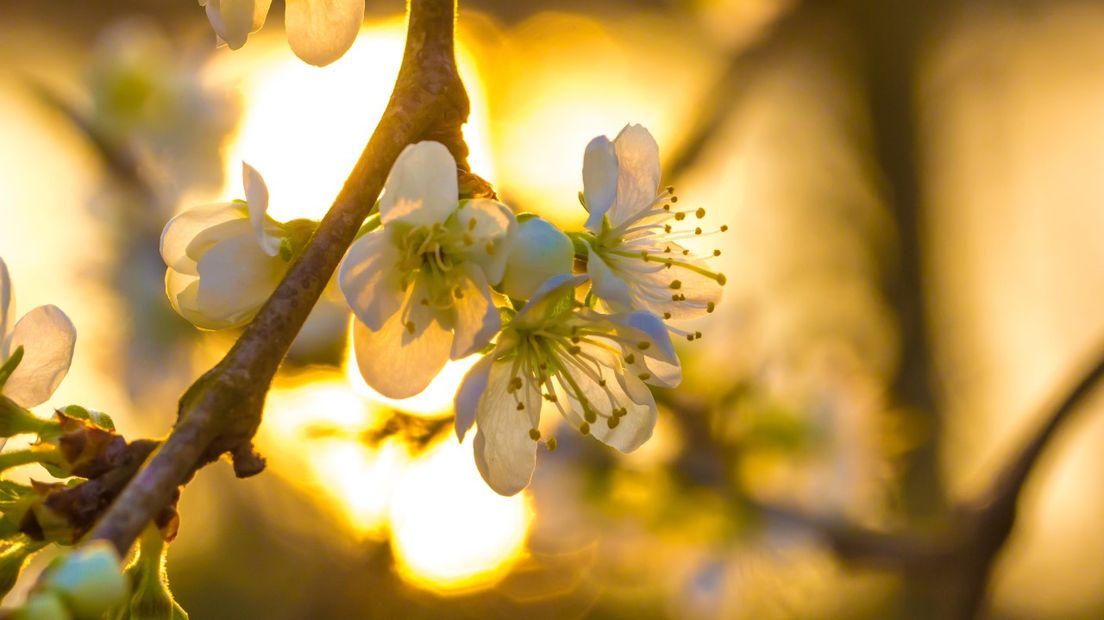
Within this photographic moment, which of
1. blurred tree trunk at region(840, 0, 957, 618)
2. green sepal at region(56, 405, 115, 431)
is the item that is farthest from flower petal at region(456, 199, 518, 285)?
blurred tree trunk at region(840, 0, 957, 618)

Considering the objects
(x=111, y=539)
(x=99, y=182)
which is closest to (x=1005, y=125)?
(x=99, y=182)

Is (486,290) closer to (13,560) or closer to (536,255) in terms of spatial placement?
(536,255)

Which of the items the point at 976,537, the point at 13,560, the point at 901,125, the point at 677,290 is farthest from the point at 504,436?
the point at 901,125

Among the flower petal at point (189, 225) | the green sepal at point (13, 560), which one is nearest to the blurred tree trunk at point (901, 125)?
the flower petal at point (189, 225)

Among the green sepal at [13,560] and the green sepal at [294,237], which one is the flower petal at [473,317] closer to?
the green sepal at [294,237]

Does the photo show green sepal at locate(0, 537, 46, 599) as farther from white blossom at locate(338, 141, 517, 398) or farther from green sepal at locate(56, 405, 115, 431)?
white blossom at locate(338, 141, 517, 398)

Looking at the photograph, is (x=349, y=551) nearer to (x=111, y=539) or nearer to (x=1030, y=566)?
(x=111, y=539)
